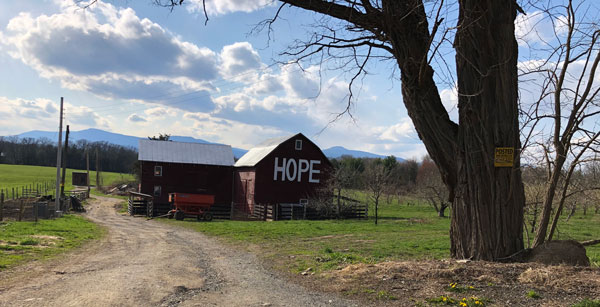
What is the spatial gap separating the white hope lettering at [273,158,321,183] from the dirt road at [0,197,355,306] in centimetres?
2526

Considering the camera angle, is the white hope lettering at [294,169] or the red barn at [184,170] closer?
the white hope lettering at [294,169]

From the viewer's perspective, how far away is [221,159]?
42.1 metres

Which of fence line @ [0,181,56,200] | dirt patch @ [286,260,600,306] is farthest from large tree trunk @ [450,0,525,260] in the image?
fence line @ [0,181,56,200]

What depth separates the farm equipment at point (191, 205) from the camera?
98.7 feet

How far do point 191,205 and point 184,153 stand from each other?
11584 millimetres

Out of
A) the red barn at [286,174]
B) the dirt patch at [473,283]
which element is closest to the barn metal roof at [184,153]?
the red barn at [286,174]

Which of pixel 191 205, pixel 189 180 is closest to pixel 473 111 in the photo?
pixel 191 205

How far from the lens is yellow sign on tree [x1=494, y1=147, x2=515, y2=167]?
21.6 feet

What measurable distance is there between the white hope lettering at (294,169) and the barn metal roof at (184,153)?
24.1 ft

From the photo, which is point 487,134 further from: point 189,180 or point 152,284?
point 189,180

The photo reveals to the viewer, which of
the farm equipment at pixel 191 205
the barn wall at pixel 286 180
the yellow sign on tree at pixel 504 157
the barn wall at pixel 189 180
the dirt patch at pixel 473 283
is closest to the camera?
the dirt patch at pixel 473 283

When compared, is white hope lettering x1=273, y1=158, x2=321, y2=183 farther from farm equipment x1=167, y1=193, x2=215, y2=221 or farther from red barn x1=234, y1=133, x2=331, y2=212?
farm equipment x1=167, y1=193, x2=215, y2=221

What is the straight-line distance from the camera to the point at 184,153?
41.1 meters

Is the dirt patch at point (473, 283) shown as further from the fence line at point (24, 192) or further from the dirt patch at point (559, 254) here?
the fence line at point (24, 192)
